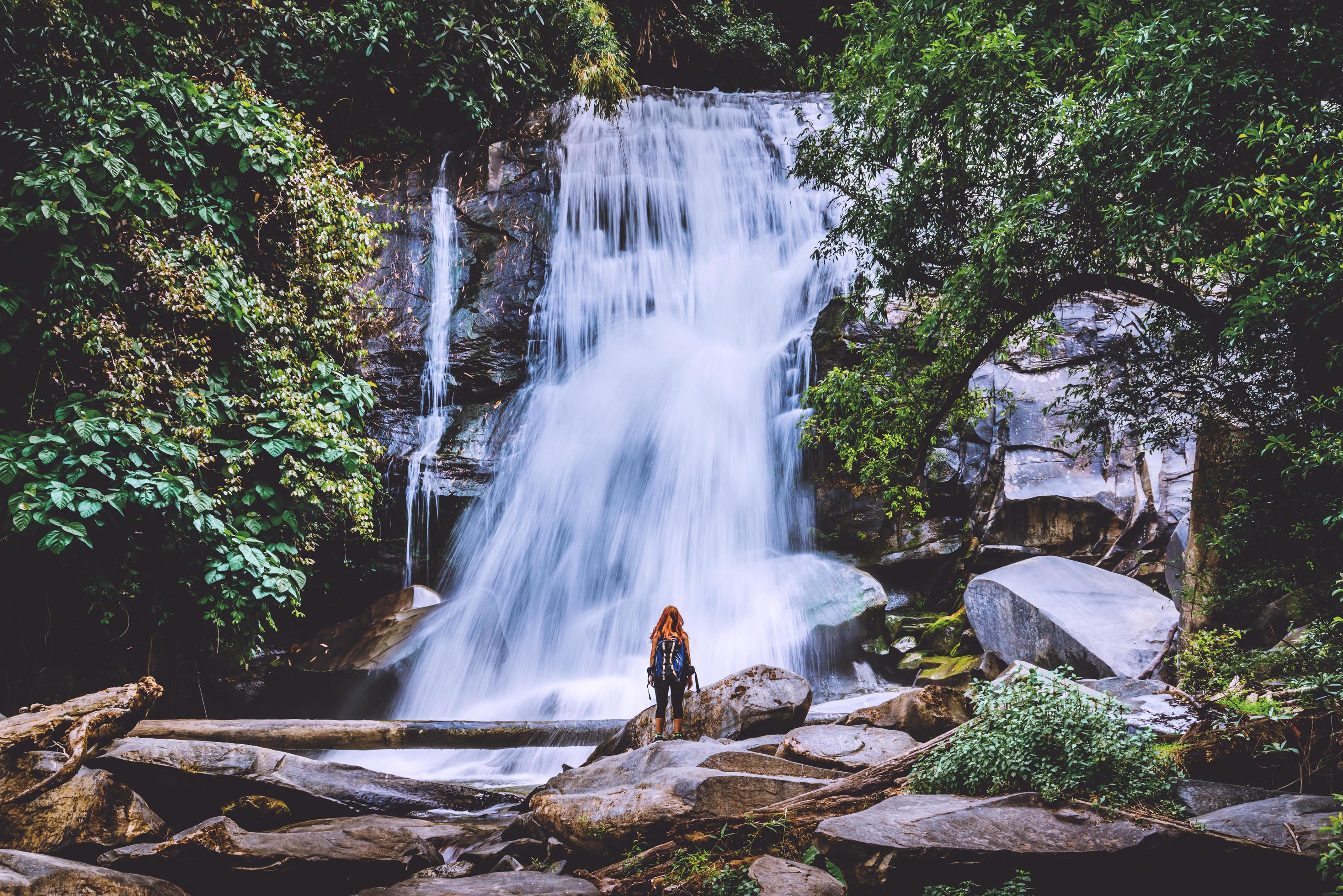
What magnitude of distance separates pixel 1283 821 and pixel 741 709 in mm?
4795

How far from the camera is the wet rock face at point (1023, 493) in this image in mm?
12273

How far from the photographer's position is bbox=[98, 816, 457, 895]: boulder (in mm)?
5039

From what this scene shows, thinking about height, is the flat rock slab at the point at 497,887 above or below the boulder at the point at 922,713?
below

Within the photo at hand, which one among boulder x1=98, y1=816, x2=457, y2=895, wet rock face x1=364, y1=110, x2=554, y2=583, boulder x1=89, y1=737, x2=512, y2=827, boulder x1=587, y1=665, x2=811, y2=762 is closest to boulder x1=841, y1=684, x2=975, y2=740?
boulder x1=587, y1=665, x2=811, y2=762

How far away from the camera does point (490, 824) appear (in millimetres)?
6961

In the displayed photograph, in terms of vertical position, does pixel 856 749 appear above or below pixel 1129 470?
below

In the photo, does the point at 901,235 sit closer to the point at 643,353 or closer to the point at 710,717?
the point at 710,717

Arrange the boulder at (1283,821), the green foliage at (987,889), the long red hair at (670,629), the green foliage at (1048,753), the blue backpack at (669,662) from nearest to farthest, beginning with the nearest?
the boulder at (1283,821) → the green foliage at (987,889) → the green foliage at (1048,753) → the blue backpack at (669,662) → the long red hair at (670,629)

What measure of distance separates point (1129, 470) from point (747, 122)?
14.0 m

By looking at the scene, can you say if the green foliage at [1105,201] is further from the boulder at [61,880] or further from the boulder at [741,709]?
the boulder at [61,880]

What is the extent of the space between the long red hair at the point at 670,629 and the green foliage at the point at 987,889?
404 cm

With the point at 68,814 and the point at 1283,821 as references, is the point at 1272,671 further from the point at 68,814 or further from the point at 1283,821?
the point at 68,814

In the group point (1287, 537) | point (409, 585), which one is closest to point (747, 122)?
point (409, 585)

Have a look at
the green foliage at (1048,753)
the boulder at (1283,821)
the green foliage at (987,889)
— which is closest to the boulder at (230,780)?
the green foliage at (1048,753)
